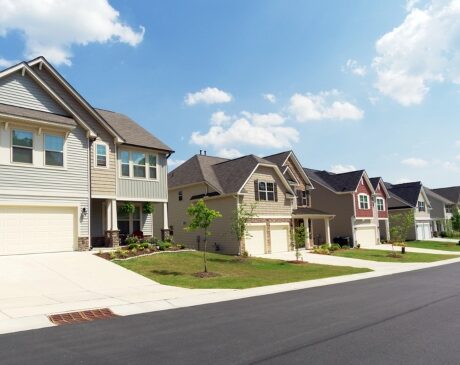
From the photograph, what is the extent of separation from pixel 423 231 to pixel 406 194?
5.53 meters

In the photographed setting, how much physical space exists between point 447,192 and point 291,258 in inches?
2443

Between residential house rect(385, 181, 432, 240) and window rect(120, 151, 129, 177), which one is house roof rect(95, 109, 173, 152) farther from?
residential house rect(385, 181, 432, 240)

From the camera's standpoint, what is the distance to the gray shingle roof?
31.1m

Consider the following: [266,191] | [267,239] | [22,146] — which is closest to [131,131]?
[22,146]

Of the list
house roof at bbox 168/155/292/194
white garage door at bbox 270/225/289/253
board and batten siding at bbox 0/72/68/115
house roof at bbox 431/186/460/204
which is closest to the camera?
board and batten siding at bbox 0/72/68/115

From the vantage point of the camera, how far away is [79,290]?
45.6 ft

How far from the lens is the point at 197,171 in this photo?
34250mm

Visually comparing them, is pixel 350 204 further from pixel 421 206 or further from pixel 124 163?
pixel 124 163

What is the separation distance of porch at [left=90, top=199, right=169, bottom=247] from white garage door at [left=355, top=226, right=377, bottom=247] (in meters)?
24.6

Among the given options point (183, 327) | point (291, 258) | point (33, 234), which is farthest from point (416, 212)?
point (183, 327)

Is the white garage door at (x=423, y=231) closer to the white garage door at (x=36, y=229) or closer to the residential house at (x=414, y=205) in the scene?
the residential house at (x=414, y=205)

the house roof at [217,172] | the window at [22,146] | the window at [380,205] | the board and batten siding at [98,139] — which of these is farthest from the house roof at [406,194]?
the window at [22,146]

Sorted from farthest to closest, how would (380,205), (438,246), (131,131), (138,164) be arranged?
(380,205) < (438,246) < (131,131) < (138,164)

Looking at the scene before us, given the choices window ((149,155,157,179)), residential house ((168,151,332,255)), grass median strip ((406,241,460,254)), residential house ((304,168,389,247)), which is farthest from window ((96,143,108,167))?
grass median strip ((406,241,460,254))
